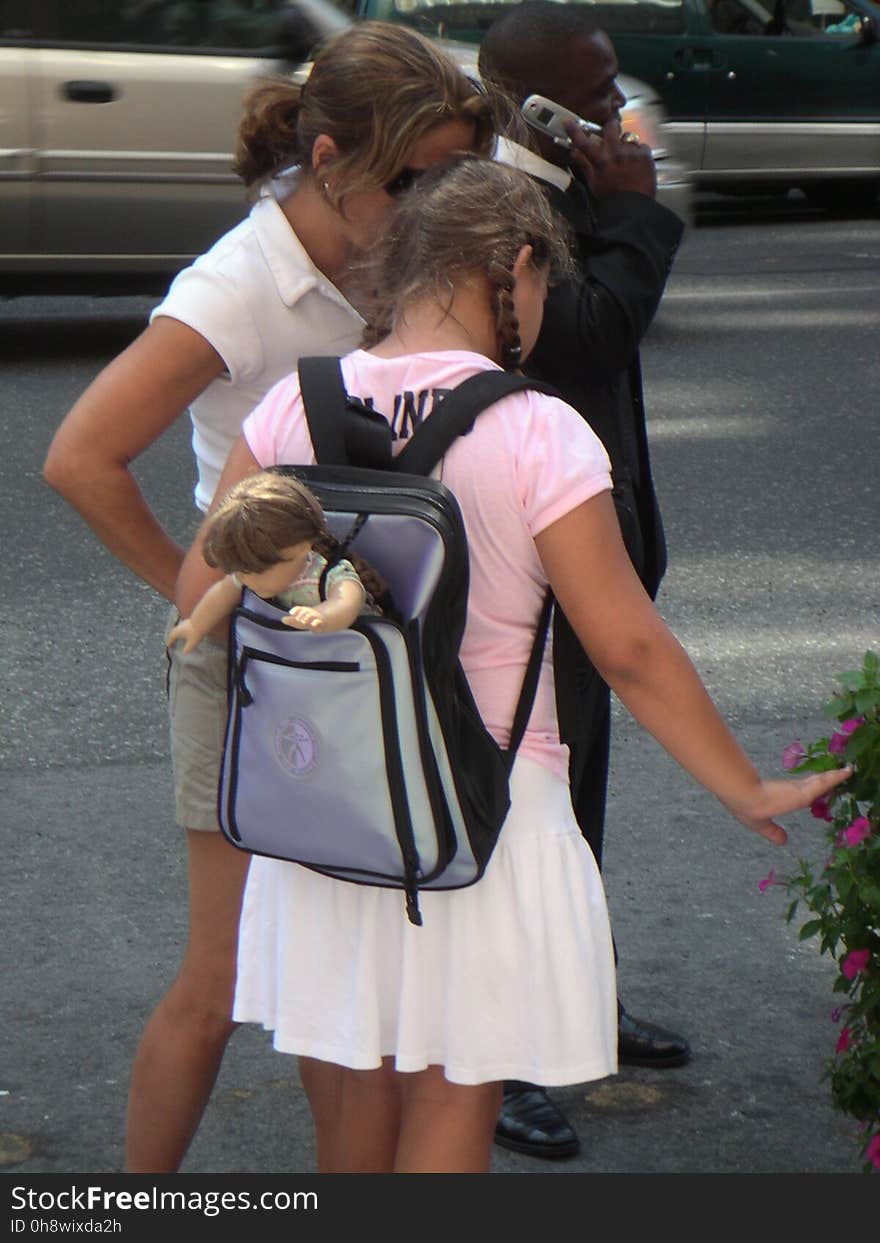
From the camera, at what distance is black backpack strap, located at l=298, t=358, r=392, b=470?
2.12 metres

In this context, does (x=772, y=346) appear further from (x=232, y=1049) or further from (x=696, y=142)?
(x=232, y=1049)

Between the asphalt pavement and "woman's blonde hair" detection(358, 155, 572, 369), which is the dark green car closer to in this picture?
the asphalt pavement

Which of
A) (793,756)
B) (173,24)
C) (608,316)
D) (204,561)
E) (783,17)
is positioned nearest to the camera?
(204,561)

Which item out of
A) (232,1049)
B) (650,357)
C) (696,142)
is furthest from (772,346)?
(232,1049)

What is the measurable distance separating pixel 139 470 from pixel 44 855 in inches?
123

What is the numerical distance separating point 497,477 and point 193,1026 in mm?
968

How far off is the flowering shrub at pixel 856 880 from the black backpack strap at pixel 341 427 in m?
0.74

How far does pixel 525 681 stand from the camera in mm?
2211

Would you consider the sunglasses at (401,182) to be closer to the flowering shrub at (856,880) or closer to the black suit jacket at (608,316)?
the black suit jacket at (608,316)

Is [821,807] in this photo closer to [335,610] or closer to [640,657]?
[640,657]

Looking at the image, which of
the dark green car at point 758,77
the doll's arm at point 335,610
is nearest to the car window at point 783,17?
the dark green car at point 758,77

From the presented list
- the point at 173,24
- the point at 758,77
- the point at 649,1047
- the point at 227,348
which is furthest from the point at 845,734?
the point at 758,77

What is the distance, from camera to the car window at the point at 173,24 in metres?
8.80

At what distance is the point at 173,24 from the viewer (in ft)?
29.2
